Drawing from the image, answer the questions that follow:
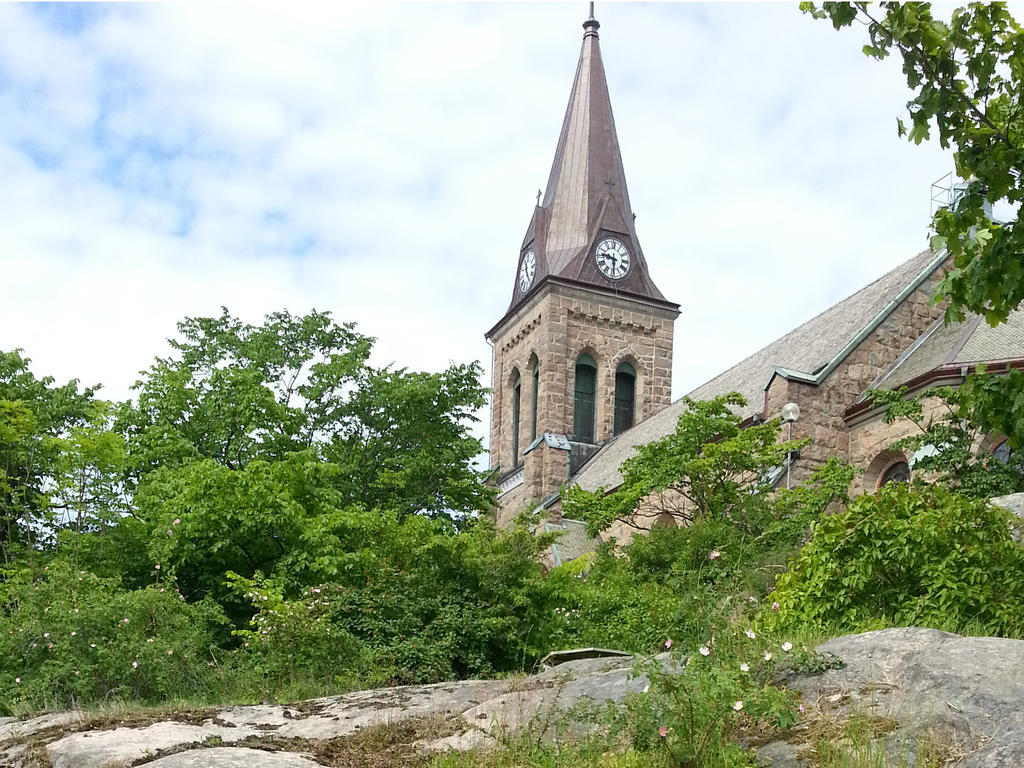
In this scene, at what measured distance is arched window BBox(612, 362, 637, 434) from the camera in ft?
148

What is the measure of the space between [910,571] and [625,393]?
123 feet

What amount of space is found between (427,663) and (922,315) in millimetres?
16907

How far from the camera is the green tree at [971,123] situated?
602 centimetres

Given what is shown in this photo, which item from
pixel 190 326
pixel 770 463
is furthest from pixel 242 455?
pixel 770 463

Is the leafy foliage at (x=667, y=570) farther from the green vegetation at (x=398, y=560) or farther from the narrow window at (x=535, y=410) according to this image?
the narrow window at (x=535, y=410)

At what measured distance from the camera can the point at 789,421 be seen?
22.7m

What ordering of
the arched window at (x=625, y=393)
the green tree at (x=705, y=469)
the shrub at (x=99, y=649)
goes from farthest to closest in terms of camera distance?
the arched window at (x=625, y=393) → the green tree at (x=705, y=469) → the shrub at (x=99, y=649)

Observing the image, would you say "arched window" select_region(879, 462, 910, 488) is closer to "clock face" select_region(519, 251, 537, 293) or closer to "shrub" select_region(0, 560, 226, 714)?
"shrub" select_region(0, 560, 226, 714)

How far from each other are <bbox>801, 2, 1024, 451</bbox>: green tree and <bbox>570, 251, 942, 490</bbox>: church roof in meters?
14.5

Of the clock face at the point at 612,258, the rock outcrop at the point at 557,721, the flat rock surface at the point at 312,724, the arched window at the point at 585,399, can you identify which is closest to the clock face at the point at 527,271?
the clock face at the point at 612,258

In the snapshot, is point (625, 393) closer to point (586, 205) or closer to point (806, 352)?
point (586, 205)

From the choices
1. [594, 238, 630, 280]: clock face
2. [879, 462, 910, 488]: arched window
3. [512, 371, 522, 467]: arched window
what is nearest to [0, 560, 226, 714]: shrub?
[879, 462, 910, 488]: arched window

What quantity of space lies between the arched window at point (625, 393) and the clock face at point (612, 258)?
3588 mm

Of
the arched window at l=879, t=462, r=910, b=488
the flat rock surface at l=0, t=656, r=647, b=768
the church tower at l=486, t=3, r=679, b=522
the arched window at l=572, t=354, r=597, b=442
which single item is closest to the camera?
the flat rock surface at l=0, t=656, r=647, b=768
